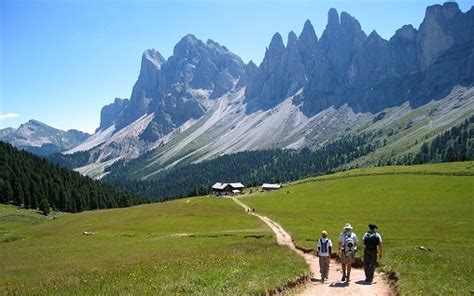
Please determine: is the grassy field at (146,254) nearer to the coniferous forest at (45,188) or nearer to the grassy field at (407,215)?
the grassy field at (407,215)

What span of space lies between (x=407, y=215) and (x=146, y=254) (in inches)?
2013

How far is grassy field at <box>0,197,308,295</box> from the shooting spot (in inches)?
925

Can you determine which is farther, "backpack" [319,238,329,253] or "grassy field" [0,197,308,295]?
"backpack" [319,238,329,253]

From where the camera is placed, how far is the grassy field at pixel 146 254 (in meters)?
23.5

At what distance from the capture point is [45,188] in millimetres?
142750

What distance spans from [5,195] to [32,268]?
3785 inches

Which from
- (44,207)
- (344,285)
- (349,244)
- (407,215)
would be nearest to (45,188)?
(44,207)

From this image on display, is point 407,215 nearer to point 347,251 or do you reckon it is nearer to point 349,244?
point 349,244

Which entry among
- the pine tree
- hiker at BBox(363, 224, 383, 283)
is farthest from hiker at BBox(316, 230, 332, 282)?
the pine tree

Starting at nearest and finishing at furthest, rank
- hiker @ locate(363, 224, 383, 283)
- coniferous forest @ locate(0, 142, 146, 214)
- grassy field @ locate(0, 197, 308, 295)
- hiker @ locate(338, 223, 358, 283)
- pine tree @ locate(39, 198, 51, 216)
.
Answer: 1. grassy field @ locate(0, 197, 308, 295)
2. hiker @ locate(363, 224, 383, 283)
3. hiker @ locate(338, 223, 358, 283)
4. pine tree @ locate(39, 198, 51, 216)
5. coniferous forest @ locate(0, 142, 146, 214)

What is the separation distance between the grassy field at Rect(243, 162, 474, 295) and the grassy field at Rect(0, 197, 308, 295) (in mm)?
7698

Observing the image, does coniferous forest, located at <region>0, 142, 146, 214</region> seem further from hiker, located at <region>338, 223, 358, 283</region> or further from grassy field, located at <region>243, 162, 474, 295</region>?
hiker, located at <region>338, 223, 358, 283</region>

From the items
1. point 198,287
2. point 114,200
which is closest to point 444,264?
point 198,287

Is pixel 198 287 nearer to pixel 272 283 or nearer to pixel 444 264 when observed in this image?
pixel 272 283
